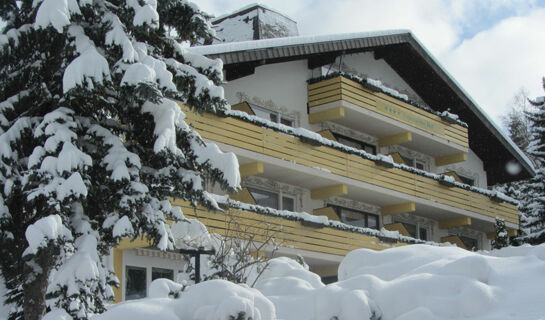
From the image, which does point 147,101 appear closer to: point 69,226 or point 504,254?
point 69,226

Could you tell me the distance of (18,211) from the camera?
34.4 feet

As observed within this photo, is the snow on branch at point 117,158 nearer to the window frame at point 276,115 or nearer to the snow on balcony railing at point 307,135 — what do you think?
the snow on balcony railing at point 307,135

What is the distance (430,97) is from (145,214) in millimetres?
22026

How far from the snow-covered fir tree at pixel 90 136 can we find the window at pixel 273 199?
10.7 meters

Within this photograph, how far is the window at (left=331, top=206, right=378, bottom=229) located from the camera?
25125mm

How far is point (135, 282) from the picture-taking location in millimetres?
18047

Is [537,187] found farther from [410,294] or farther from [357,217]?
[410,294]

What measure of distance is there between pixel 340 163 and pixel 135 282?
24.9 feet

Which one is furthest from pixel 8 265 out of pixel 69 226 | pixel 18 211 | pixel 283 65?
pixel 283 65

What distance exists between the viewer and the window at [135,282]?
17875mm

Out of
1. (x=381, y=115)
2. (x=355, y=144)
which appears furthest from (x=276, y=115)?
(x=355, y=144)

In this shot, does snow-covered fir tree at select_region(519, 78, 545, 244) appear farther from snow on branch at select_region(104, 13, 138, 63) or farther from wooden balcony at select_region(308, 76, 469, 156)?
snow on branch at select_region(104, 13, 138, 63)

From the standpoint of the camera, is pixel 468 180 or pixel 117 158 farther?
pixel 468 180

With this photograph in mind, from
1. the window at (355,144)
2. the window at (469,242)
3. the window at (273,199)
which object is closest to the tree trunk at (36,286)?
the window at (273,199)
